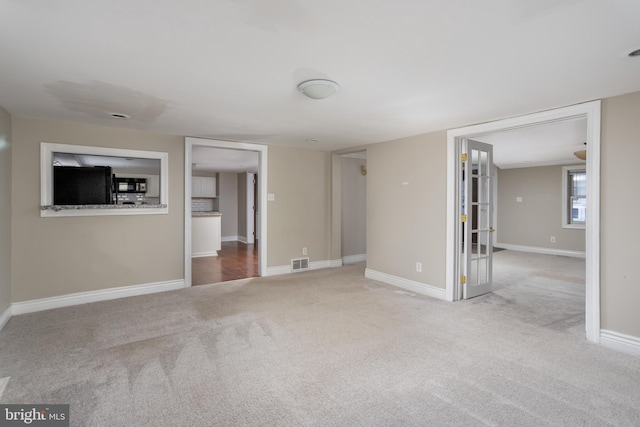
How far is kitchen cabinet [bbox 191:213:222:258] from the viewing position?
7246mm

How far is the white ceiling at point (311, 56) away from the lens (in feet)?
5.13

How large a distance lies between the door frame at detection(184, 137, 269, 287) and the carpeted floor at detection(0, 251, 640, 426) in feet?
2.94

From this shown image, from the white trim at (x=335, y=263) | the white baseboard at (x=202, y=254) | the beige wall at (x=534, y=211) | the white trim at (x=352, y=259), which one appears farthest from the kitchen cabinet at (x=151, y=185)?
the beige wall at (x=534, y=211)

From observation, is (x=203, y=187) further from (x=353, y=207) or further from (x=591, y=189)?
(x=591, y=189)

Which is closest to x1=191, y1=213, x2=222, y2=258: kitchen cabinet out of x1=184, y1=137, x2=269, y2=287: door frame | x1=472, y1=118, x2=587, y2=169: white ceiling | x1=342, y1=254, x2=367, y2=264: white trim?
x1=184, y1=137, x2=269, y2=287: door frame

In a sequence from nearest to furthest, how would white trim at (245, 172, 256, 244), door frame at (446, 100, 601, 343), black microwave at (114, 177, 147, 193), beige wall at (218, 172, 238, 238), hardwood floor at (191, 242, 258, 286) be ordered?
1. door frame at (446, 100, 601, 343)
2. hardwood floor at (191, 242, 258, 286)
3. black microwave at (114, 177, 147, 193)
4. white trim at (245, 172, 256, 244)
5. beige wall at (218, 172, 238, 238)

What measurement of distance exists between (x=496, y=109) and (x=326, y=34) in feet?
7.41

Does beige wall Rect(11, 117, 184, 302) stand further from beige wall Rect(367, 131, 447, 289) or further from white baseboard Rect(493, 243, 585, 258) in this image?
white baseboard Rect(493, 243, 585, 258)

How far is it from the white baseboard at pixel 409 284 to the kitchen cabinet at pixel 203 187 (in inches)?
247

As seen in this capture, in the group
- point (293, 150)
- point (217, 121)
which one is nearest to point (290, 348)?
point (217, 121)

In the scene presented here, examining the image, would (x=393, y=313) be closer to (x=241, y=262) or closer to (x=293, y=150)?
(x=293, y=150)

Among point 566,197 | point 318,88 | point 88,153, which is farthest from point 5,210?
point 566,197

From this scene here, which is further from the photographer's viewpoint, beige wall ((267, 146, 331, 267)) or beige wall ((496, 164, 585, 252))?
beige wall ((496, 164, 585, 252))

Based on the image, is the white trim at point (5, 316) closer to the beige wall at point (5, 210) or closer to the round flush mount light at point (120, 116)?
the beige wall at point (5, 210)
